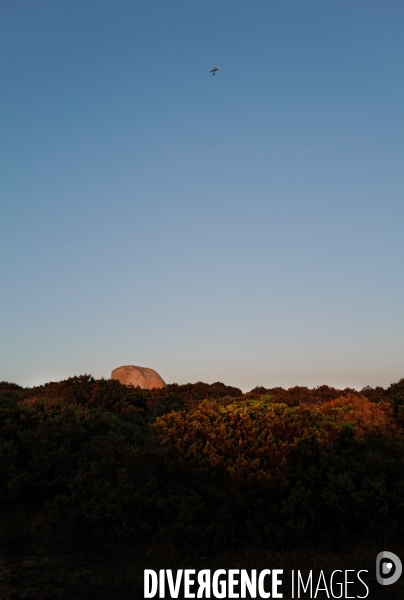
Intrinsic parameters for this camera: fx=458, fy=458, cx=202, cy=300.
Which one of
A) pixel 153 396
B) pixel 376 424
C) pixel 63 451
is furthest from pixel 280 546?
pixel 153 396

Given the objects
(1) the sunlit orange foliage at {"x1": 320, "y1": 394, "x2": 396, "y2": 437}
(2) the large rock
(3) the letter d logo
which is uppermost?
(2) the large rock

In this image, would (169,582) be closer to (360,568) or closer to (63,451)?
(360,568)

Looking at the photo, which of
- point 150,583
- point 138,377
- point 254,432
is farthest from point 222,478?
point 138,377

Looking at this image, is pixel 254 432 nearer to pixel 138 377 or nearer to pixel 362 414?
pixel 362 414

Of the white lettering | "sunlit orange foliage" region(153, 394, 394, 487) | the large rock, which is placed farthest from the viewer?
the large rock

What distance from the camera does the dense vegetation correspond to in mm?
8539

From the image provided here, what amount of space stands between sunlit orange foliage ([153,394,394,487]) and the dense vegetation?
2 centimetres

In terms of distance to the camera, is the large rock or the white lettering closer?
the white lettering

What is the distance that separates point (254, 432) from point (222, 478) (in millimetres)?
1395

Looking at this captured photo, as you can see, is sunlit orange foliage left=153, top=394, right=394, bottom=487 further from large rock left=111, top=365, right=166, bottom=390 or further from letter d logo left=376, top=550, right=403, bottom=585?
large rock left=111, top=365, right=166, bottom=390

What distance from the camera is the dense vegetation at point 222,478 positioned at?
8.54m

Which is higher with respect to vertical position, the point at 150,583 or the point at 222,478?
the point at 222,478

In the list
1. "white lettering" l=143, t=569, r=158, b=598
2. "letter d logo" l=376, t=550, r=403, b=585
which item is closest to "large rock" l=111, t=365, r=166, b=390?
"white lettering" l=143, t=569, r=158, b=598

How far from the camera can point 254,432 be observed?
10.1 meters
